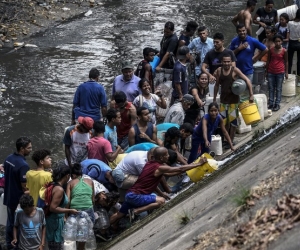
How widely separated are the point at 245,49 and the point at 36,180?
16.3ft

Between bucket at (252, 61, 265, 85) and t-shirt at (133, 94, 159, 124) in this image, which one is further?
bucket at (252, 61, 265, 85)

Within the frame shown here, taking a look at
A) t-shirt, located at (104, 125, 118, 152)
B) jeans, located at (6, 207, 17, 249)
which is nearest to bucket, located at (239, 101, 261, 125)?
t-shirt, located at (104, 125, 118, 152)

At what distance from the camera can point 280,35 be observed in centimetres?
1194

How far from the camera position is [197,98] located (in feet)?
35.4

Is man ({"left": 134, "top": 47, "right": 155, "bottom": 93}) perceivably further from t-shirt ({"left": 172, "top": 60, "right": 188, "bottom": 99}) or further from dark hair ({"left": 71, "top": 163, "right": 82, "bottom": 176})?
dark hair ({"left": 71, "top": 163, "right": 82, "bottom": 176})

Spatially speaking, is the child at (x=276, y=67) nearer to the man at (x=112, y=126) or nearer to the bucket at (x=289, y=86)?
the bucket at (x=289, y=86)

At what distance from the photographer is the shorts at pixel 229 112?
1077cm

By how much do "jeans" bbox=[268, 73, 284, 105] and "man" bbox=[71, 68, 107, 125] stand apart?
314 centimetres

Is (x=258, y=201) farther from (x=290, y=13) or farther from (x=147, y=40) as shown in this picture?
(x=147, y=40)

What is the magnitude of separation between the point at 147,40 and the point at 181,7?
4.16m

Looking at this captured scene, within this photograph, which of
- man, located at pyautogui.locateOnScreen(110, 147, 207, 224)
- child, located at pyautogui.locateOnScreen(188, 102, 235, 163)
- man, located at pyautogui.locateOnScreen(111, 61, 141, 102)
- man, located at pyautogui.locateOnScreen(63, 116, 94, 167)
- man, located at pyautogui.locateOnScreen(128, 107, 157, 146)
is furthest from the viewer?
man, located at pyautogui.locateOnScreen(111, 61, 141, 102)

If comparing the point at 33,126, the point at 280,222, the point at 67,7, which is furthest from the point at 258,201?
the point at 67,7

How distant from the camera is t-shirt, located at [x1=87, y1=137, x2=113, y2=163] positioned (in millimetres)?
9234

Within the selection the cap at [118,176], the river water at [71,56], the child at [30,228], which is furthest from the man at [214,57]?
the child at [30,228]
